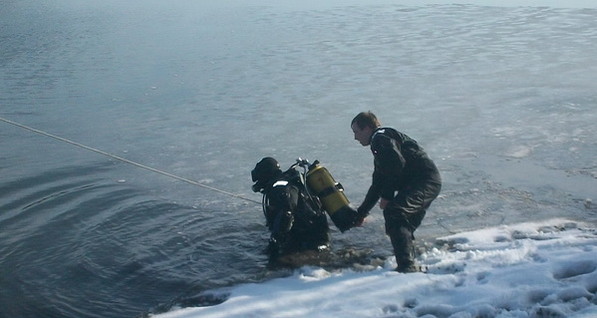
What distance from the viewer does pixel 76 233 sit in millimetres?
7738

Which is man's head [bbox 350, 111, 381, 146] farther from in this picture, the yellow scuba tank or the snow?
the snow

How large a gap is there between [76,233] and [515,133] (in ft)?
20.6

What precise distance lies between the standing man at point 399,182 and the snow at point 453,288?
0.98 feet

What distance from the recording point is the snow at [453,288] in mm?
4988

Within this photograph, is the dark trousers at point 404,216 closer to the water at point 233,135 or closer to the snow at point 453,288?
Answer: the snow at point 453,288

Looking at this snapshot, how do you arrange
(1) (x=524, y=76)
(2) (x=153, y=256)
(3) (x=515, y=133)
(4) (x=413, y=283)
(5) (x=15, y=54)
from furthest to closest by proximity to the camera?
(5) (x=15, y=54), (1) (x=524, y=76), (3) (x=515, y=133), (2) (x=153, y=256), (4) (x=413, y=283)

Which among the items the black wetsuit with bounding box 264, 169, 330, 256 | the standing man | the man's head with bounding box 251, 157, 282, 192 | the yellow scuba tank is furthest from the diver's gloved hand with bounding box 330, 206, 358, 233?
the man's head with bounding box 251, 157, 282, 192

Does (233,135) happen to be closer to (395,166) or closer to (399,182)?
(399,182)

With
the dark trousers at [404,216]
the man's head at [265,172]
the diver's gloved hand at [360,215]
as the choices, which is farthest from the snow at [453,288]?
the man's head at [265,172]

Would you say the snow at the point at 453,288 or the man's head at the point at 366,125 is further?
the man's head at the point at 366,125

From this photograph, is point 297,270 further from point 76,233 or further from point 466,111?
point 466,111

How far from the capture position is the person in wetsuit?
654cm

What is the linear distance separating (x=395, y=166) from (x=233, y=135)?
18.4 ft

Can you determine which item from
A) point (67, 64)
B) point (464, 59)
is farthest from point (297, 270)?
point (67, 64)
